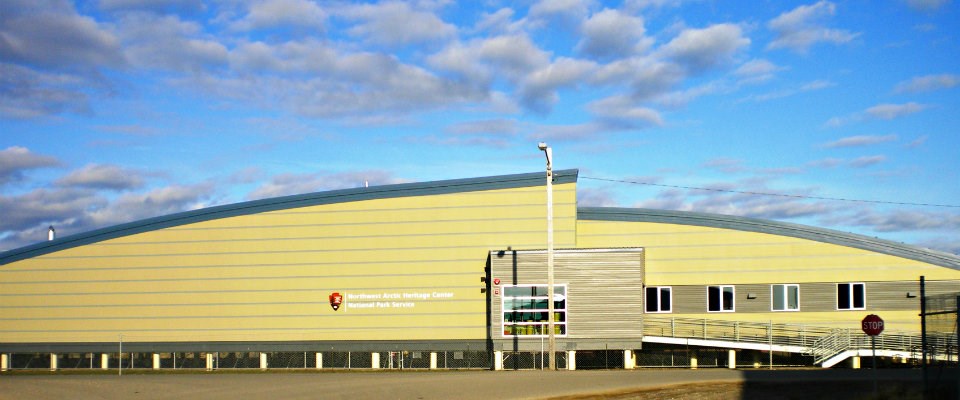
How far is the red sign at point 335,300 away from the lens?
4319 centimetres

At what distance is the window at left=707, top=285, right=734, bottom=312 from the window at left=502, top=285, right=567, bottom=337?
748 centimetres

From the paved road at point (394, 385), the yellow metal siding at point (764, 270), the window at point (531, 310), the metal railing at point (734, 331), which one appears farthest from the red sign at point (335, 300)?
the metal railing at point (734, 331)

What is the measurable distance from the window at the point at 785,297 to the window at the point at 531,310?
9.92 metres

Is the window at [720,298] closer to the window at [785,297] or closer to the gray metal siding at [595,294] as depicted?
the window at [785,297]

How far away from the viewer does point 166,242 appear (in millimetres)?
45000

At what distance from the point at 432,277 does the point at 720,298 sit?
43.3 ft

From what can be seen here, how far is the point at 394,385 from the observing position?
29625 millimetres

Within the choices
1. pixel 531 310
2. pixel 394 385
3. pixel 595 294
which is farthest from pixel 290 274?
pixel 394 385

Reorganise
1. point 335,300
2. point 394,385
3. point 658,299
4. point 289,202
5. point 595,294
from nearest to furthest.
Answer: point 394,385 < point 595,294 < point 335,300 < point 658,299 < point 289,202

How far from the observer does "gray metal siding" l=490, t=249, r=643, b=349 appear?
40.1m

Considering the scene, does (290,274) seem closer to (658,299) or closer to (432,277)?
(432,277)

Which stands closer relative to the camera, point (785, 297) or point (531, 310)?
point (531, 310)

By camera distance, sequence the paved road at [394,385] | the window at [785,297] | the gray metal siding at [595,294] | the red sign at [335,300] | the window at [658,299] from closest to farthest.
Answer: the paved road at [394,385] < the gray metal siding at [595,294] < the window at [785,297] < the red sign at [335,300] < the window at [658,299]

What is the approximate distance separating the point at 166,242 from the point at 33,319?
25.5 ft
